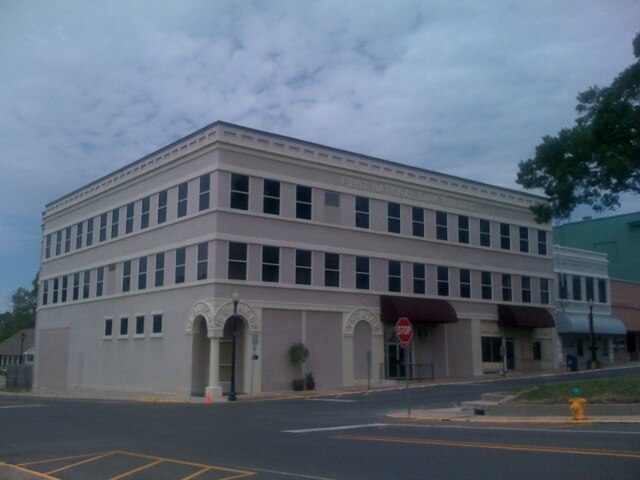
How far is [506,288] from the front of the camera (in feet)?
165

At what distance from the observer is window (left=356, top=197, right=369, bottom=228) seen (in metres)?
42.4

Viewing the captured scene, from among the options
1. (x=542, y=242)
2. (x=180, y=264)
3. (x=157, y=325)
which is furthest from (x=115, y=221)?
(x=542, y=242)

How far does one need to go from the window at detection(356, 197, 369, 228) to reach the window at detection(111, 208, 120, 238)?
1455 centimetres

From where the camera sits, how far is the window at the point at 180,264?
127ft

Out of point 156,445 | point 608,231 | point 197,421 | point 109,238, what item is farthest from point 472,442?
point 608,231

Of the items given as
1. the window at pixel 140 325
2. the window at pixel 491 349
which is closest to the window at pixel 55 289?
the window at pixel 140 325

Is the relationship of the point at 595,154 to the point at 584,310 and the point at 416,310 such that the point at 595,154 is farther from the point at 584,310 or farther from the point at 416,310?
the point at 584,310

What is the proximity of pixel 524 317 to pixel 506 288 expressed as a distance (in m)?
2.21

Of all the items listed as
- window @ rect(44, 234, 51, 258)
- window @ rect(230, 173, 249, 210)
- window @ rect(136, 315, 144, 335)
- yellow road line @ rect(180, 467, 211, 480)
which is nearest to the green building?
window @ rect(230, 173, 249, 210)

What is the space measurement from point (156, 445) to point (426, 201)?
32361 mm

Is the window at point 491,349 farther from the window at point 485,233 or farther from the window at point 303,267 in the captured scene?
the window at point 303,267

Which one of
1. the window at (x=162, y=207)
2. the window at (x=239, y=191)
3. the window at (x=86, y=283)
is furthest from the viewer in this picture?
the window at (x=86, y=283)

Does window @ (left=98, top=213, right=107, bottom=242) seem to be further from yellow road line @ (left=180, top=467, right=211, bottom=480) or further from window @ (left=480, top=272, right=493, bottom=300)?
yellow road line @ (left=180, top=467, right=211, bottom=480)

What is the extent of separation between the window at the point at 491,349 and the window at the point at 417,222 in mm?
8444
